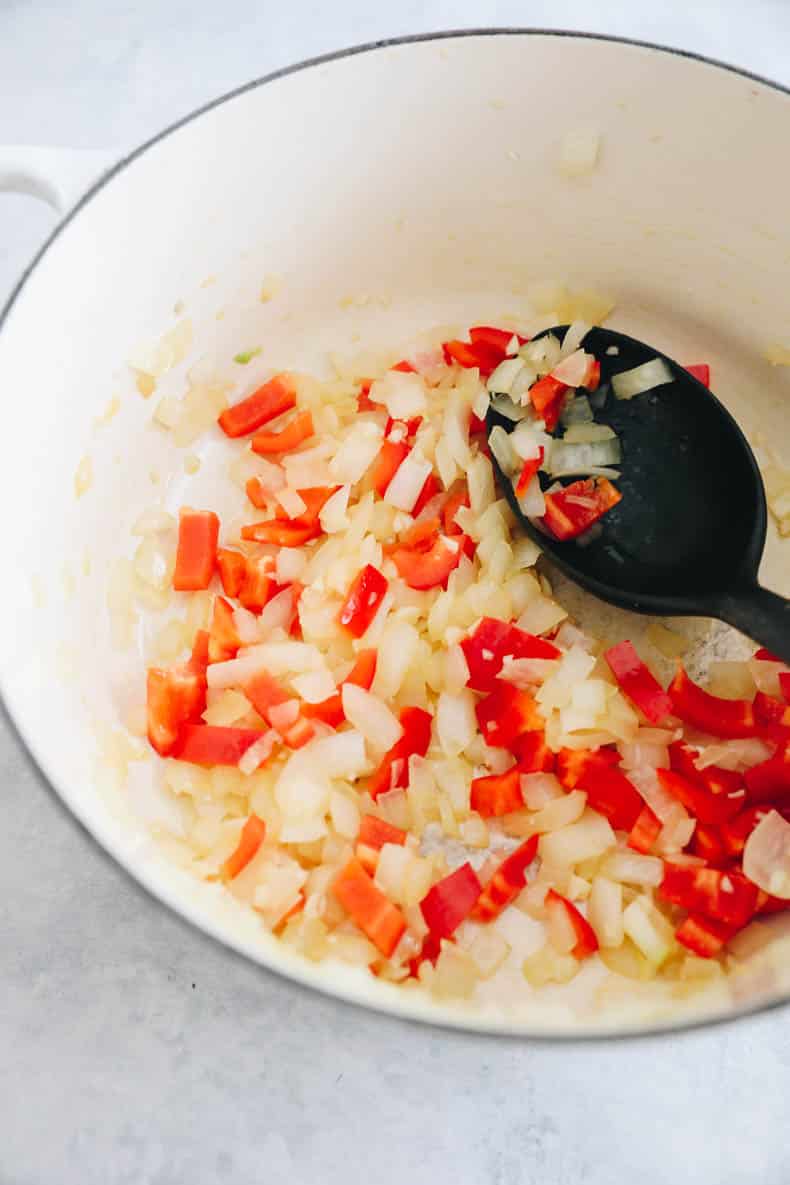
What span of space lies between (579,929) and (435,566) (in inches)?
21.9

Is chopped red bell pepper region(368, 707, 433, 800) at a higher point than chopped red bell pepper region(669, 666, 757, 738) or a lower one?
lower

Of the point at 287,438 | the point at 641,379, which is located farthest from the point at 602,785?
the point at 287,438

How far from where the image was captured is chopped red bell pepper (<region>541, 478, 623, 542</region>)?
5.17ft

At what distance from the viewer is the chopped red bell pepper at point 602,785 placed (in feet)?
4.75

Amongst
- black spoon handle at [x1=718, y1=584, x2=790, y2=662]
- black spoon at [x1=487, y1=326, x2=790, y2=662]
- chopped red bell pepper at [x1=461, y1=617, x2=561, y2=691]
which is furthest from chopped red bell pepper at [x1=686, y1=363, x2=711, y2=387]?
chopped red bell pepper at [x1=461, y1=617, x2=561, y2=691]

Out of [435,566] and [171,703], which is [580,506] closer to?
[435,566]

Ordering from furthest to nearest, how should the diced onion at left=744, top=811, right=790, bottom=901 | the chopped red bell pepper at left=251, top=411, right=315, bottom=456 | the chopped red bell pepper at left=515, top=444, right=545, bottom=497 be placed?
the chopped red bell pepper at left=251, top=411, right=315, bottom=456 → the chopped red bell pepper at left=515, top=444, right=545, bottom=497 → the diced onion at left=744, top=811, right=790, bottom=901

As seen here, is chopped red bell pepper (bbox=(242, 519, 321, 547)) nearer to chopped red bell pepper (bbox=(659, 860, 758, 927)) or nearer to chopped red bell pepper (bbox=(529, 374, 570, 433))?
chopped red bell pepper (bbox=(529, 374, 570, 433))

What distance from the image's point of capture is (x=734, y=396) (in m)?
1.83

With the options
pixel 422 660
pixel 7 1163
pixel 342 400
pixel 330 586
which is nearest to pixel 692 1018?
pixel 422 660

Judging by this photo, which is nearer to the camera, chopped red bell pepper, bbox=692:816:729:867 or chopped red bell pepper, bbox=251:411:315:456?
chopped red bell pepper, bbox=692:816:729:867

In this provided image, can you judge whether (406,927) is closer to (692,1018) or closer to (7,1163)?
(692,1018)

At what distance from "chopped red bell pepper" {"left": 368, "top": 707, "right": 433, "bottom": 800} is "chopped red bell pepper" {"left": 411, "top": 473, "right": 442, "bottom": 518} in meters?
0.34

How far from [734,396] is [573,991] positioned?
106cm
